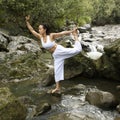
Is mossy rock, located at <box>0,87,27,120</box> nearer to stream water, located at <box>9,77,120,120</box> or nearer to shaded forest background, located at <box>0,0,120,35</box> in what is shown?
stream water, located at <box>9,77,120,120</box>

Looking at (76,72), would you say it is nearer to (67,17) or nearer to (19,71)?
(19,71)

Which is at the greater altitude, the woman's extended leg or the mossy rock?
the woman's extended leg

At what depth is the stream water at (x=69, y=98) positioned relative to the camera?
9.12 metres

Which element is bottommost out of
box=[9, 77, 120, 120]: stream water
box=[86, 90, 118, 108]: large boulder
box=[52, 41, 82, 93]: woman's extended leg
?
box=[9, 77, 120, 120]: stream water

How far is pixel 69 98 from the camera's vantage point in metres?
10.9

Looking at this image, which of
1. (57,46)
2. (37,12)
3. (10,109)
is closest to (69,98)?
(57,46)

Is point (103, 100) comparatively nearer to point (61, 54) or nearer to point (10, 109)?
point (61, 54)

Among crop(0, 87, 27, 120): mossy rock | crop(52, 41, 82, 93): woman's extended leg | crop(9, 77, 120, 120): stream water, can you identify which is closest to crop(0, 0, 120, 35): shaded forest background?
crop(9, 77, 120, 120): stream water

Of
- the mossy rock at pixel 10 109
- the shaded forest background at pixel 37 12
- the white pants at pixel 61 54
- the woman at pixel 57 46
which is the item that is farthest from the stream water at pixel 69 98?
the shaded forest background at pixel 37 12

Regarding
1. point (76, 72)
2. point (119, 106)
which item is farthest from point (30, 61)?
point (119, 106)

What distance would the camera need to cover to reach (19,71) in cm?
1549

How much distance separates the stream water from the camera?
29.9 ft

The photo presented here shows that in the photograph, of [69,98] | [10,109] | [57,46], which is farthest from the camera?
[69,98]

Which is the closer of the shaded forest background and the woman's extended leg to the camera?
the woman's extended leg
